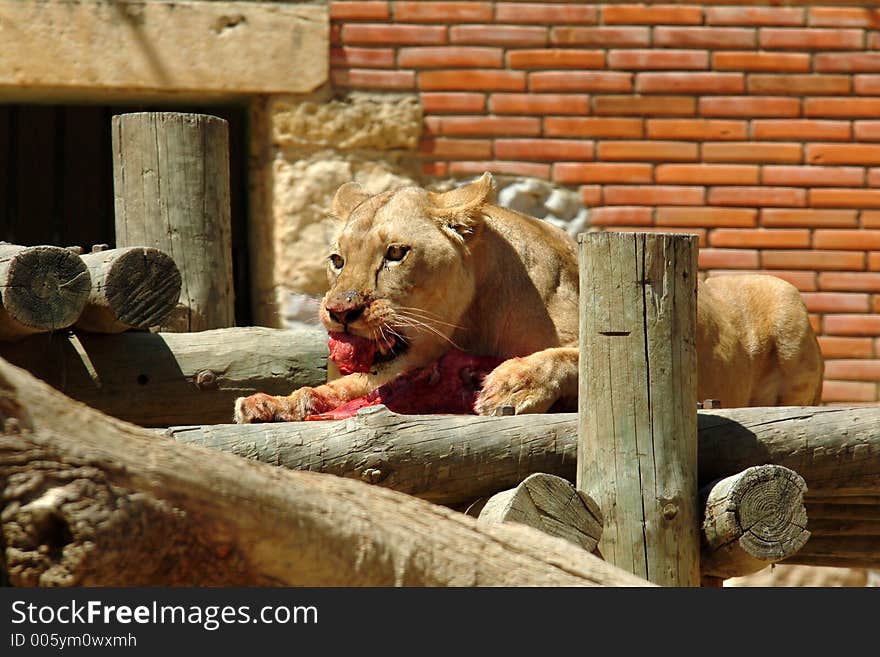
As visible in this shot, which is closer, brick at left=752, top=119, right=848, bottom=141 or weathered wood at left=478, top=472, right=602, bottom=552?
weathered wood at left=478, top=472, right=602, bottom=552

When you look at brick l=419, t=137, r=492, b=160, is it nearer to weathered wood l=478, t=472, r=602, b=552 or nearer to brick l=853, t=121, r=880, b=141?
brick l=853, t=121, r=880, b=141

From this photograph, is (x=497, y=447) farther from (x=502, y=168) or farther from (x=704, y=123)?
(x=704, y=123)

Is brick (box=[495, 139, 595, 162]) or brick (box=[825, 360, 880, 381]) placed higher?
brick (box=[495, 139, 595, 162])

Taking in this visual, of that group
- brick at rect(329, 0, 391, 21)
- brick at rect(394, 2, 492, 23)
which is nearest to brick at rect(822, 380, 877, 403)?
brick at rect(394, 2, 492, 23)

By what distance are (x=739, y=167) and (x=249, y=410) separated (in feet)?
11.8

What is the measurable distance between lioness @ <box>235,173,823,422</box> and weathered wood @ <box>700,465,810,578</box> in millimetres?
647

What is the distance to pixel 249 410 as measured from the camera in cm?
423

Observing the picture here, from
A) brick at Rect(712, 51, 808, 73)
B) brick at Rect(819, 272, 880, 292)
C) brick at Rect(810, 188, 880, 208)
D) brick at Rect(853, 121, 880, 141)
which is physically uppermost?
brick at Rect(712, 51, 808, 73)

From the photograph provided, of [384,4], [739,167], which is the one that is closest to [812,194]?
[739,167]

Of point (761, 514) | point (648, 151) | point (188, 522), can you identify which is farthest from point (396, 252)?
point (648, 151)

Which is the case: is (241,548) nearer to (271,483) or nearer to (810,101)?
(271,483)

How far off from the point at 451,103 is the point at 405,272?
2.72m

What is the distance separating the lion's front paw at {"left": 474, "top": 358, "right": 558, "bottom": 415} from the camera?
158 inches

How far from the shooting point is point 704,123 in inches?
274
